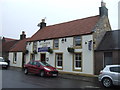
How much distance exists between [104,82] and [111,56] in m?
5.90

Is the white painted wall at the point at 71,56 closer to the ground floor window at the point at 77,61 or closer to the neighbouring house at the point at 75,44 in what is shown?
the neighbouring house at the point at 75,44

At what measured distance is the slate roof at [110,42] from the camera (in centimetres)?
1608

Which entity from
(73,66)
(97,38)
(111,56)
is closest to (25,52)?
(73,66)

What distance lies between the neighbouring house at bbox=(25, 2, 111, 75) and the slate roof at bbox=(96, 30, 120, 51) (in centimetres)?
48

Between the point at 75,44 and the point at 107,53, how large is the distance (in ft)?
13.0

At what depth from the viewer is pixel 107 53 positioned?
16359 mm

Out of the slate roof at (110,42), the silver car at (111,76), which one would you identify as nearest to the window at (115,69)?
the silver car at (111,76)

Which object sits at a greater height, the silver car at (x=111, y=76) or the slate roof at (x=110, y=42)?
the slate roof at (x=110, y=42)

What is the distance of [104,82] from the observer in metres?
10.8

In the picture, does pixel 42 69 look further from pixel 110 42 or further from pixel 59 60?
pixel 110 42

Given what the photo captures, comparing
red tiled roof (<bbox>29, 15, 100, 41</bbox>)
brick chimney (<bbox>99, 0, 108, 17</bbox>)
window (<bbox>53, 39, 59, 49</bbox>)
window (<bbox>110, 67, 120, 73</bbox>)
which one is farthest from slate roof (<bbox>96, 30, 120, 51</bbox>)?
window (<bbox>53, 39, 59, 49</bbox>)

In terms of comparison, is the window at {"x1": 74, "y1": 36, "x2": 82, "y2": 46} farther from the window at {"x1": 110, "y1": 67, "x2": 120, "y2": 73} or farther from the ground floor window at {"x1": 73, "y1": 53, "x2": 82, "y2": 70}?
the window at {"x1": 110, "y1": 67, "x2": 120, "y2": 73}

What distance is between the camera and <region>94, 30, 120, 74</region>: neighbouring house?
1544cm

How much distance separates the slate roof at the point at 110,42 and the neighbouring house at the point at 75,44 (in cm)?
48
